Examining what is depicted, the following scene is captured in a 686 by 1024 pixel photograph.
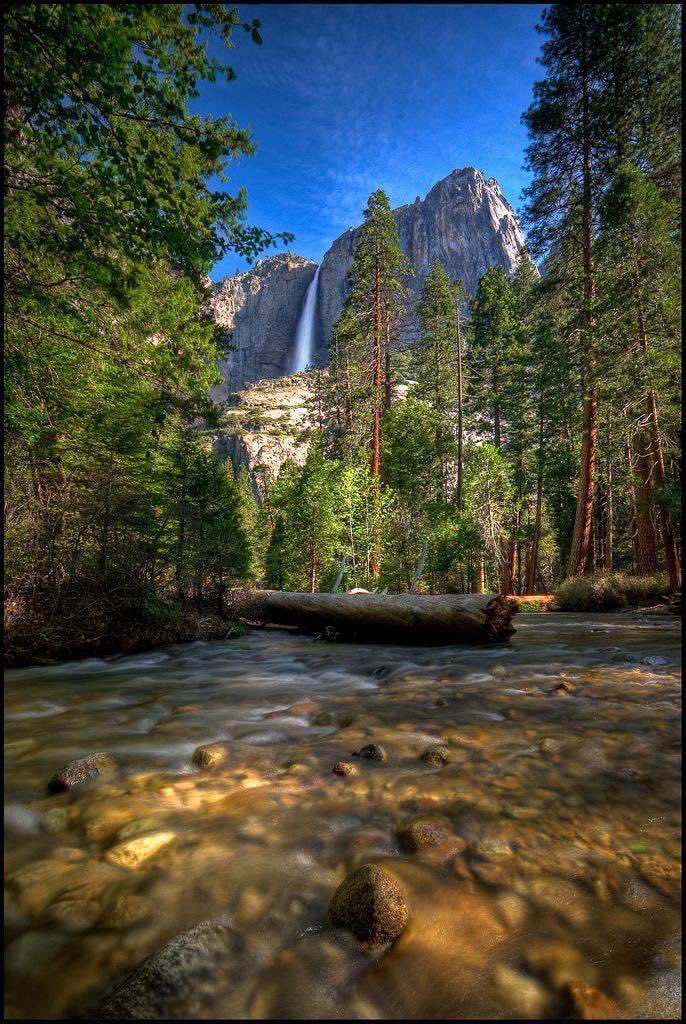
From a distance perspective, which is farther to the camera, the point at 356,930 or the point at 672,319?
the point at 356,930

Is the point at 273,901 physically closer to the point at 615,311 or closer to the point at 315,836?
the point at 315,836

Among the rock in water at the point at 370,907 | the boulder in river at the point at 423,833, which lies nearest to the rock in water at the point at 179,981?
the rock in water at the point at 370,907

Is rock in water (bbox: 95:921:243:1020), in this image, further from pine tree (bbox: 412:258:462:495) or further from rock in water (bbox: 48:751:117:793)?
pine tree (bbox: 412:258:462:495)

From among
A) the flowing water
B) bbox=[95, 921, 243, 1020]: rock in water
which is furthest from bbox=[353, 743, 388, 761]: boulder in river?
bbox=[95, 921, 243, 1020]: rock in water

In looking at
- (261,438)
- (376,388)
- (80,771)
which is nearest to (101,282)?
(80,771)

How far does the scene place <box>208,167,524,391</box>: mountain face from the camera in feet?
424

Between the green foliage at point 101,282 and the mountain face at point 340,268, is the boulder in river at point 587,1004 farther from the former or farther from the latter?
the mountain face at point 340,268

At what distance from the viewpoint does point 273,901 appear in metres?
1.77

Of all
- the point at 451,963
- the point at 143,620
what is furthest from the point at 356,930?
the point at 143,620

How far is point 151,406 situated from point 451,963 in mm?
7716

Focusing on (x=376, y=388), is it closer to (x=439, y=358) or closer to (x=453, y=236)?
(x=439, y=358)

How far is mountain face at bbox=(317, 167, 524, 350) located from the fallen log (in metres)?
131

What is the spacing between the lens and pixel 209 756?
10.1ft

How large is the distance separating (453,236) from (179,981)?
156 metres
